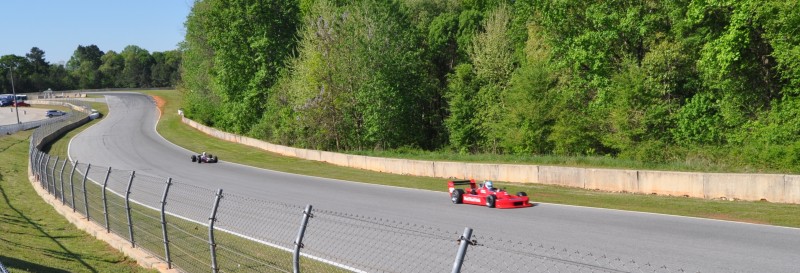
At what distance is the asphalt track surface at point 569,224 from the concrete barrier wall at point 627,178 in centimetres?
301

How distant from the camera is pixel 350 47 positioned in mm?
48531

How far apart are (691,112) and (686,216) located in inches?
756

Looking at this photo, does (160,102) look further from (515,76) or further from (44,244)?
(44,244)

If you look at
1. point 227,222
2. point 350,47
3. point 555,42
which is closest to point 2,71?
point 350,47

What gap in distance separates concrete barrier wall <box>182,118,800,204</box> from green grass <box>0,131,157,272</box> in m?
16.6

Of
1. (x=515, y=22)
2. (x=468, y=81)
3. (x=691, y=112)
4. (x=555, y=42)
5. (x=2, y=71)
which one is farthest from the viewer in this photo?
(x=2, y=71)

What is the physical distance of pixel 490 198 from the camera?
19.7 m

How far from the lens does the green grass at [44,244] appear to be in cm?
1159

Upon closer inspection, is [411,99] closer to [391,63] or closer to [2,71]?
[391,63]

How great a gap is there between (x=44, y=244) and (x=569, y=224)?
12502 millimetres

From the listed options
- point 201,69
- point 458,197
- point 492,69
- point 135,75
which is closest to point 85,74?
point 135,75

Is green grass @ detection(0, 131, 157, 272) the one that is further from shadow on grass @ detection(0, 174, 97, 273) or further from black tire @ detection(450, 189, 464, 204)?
black tire @ detection(450, 189, 464, 204)

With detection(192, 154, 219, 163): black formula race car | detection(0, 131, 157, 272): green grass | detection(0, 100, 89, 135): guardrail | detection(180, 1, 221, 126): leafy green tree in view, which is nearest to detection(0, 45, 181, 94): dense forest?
detection(0, 100, 89, 135): guardrail

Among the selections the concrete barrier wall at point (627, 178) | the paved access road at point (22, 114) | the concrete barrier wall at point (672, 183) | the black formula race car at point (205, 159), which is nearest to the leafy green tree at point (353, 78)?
the black formula race car at point (205, 159)
